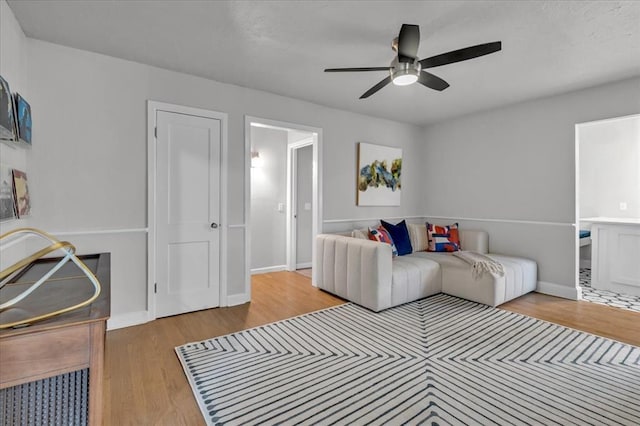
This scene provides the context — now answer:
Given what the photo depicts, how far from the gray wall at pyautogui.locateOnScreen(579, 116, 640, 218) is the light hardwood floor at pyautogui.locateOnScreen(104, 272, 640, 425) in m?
2.38

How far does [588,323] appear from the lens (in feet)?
9.87

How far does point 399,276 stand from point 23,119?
3.51 metres

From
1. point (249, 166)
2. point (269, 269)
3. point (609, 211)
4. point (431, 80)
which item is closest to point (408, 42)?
point (431, 80)

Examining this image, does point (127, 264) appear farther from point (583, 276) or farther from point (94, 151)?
point (583, 276)

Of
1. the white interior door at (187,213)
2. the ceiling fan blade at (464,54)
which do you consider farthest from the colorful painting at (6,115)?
the ceiling fan blade at (464,54)

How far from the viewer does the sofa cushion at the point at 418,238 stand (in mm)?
4598

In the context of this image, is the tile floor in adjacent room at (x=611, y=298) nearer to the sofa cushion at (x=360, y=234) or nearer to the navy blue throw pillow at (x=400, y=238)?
the navy blue throw pillow at (x=400, y=238)

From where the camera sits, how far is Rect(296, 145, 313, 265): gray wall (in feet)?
17.3

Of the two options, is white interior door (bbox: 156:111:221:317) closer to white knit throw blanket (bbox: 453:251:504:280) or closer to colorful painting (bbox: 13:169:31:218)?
colorful painting (bbox: 13:169:31:218)

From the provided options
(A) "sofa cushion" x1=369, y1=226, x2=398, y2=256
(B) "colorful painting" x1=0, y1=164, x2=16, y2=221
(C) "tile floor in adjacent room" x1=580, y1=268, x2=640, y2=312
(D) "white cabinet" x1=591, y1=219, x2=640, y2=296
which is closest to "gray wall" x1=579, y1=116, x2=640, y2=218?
(D) "white cabinet" x1=591, y1=219, x2=640, y2=296

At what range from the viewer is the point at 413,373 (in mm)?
2135

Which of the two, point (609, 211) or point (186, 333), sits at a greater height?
point (609, 211)

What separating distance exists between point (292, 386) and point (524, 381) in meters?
1.53

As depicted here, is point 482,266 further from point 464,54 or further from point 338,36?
point 338,36
